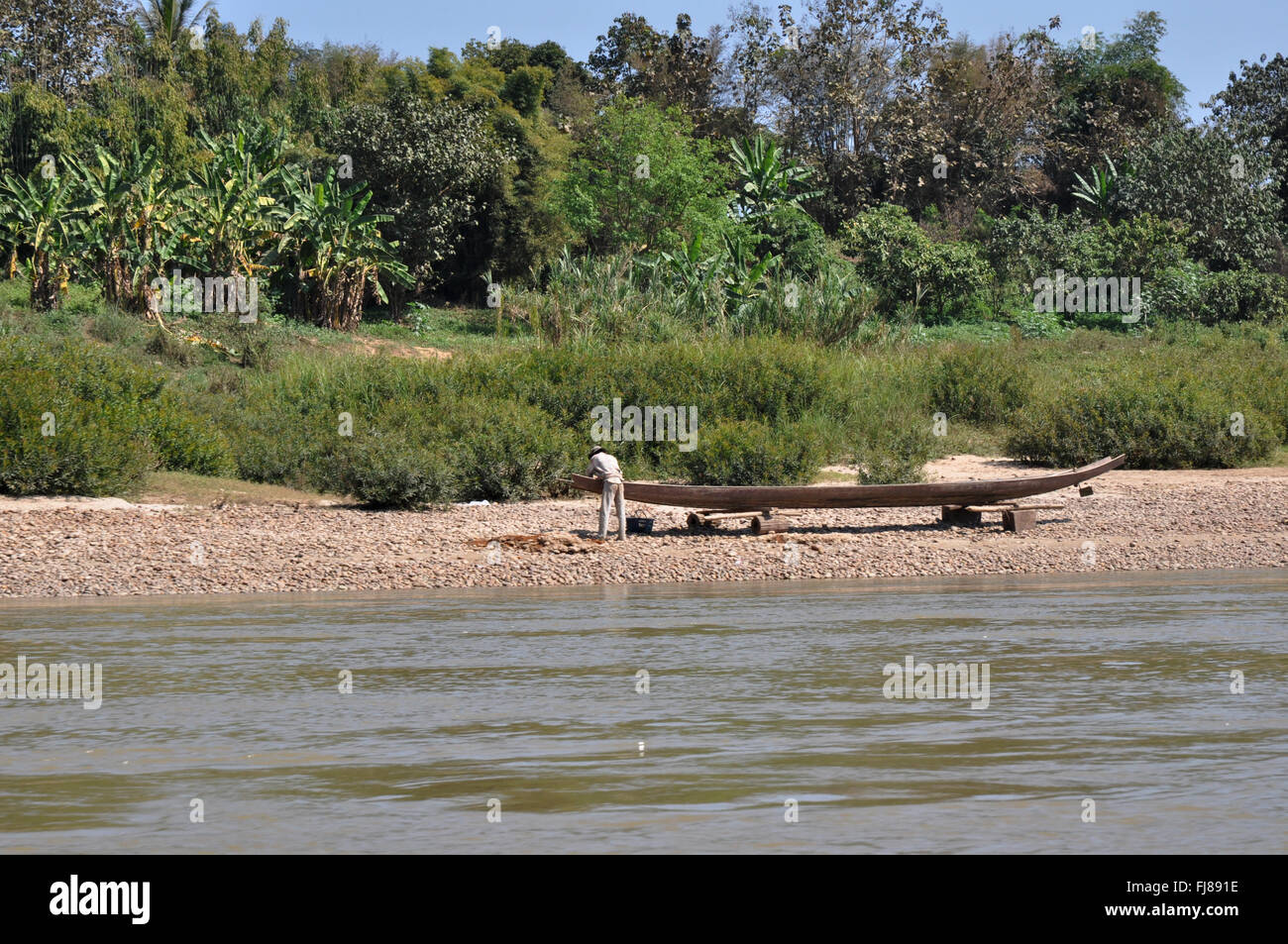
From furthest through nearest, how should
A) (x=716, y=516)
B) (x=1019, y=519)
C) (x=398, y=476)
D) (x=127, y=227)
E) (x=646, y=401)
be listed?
(x=127, y=227), (x=646, y=401), (x=398, y=476), (x=716, y=516), (x=1019, y=519)

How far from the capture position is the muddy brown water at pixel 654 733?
18.2 ft

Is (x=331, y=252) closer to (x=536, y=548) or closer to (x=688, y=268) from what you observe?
(x=688, y=268)

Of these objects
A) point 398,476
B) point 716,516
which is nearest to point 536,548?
point 716,516

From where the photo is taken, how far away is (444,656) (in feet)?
33.9

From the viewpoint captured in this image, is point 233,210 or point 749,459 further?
point 233,210

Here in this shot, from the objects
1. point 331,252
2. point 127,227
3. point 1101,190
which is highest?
point 1101,190

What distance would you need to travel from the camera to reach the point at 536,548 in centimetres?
1656

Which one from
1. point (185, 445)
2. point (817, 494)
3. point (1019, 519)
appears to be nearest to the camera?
point (817, 494)

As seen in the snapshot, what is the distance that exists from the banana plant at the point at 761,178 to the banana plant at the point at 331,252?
13.2 m

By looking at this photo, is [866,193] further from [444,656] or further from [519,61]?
[444,656]

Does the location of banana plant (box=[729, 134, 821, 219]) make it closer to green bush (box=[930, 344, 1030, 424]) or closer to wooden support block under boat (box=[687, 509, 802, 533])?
green bush (box=[930, 344, 1030, 424])

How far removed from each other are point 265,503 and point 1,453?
3448 mm

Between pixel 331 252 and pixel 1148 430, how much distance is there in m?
23.6
